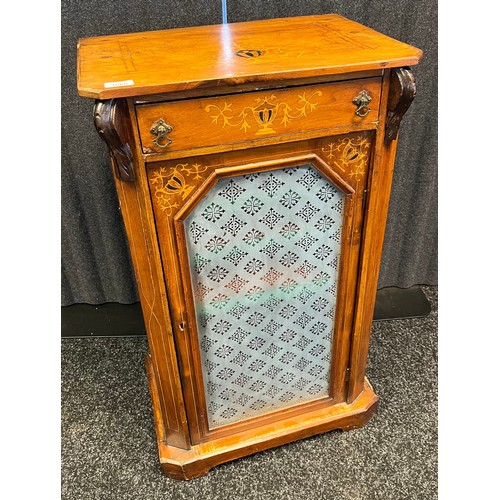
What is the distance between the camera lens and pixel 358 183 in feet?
3.36

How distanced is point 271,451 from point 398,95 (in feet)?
2.98

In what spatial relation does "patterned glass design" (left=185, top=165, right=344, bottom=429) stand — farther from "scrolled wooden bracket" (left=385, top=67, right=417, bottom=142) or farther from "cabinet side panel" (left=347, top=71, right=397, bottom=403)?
"scrolled wooden bracket" (left=385, top=67, right=417, bottom=142)

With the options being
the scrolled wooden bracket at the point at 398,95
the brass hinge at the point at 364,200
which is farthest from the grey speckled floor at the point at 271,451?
the scrolled wooden bracket at the point at 398,95

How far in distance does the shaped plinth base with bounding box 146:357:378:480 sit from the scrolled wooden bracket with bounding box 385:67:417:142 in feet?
2.39

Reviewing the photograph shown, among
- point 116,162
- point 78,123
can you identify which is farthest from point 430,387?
point 78,123

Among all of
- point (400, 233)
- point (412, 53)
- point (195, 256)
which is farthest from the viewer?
point (400, 233)

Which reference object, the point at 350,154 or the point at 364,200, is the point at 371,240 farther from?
the point at 350,154

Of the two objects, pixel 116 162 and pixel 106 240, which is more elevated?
pixel 116 162

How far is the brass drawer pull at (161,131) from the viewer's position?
83 cm

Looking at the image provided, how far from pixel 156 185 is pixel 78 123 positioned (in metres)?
0.57

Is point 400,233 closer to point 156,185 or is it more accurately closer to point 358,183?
point 358,183

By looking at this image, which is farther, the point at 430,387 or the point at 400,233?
the point at 400,233

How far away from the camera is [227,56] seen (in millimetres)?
911

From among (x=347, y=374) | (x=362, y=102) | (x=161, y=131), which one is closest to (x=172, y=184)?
(x=161, y=131)
